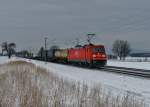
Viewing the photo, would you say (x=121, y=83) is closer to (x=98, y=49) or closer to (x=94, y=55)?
(x=94, y=55)

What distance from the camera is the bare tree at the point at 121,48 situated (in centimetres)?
13325

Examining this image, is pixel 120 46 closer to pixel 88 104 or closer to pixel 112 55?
A: pixel 112 55

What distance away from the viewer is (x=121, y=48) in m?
136

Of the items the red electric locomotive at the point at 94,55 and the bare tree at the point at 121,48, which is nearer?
the red electric locomotive at the point at 94,55

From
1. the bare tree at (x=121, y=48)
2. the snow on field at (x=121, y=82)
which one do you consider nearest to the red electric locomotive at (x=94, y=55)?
the snow on field at (x=121, y=82)

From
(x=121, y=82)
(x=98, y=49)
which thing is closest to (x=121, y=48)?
(x=98, y=49)

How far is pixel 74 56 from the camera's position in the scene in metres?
48.9

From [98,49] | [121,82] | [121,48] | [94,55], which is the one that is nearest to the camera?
[121,82]

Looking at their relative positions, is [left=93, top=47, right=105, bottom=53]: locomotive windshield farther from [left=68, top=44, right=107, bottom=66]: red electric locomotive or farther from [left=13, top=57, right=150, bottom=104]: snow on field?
[left=13, top=57, right=150, bottom=104]: snow on field

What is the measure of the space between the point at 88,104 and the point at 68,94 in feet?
7.79

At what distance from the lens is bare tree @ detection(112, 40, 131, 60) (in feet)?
437

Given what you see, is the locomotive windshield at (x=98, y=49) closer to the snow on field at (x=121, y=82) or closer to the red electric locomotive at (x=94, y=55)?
the red electric locomotive at (x=94, y=55)

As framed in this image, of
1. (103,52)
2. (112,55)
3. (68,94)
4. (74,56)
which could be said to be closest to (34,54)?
(112,55)

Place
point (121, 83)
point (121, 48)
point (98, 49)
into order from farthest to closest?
point (121, 48)
point (98, 49)
point (121, 83)
